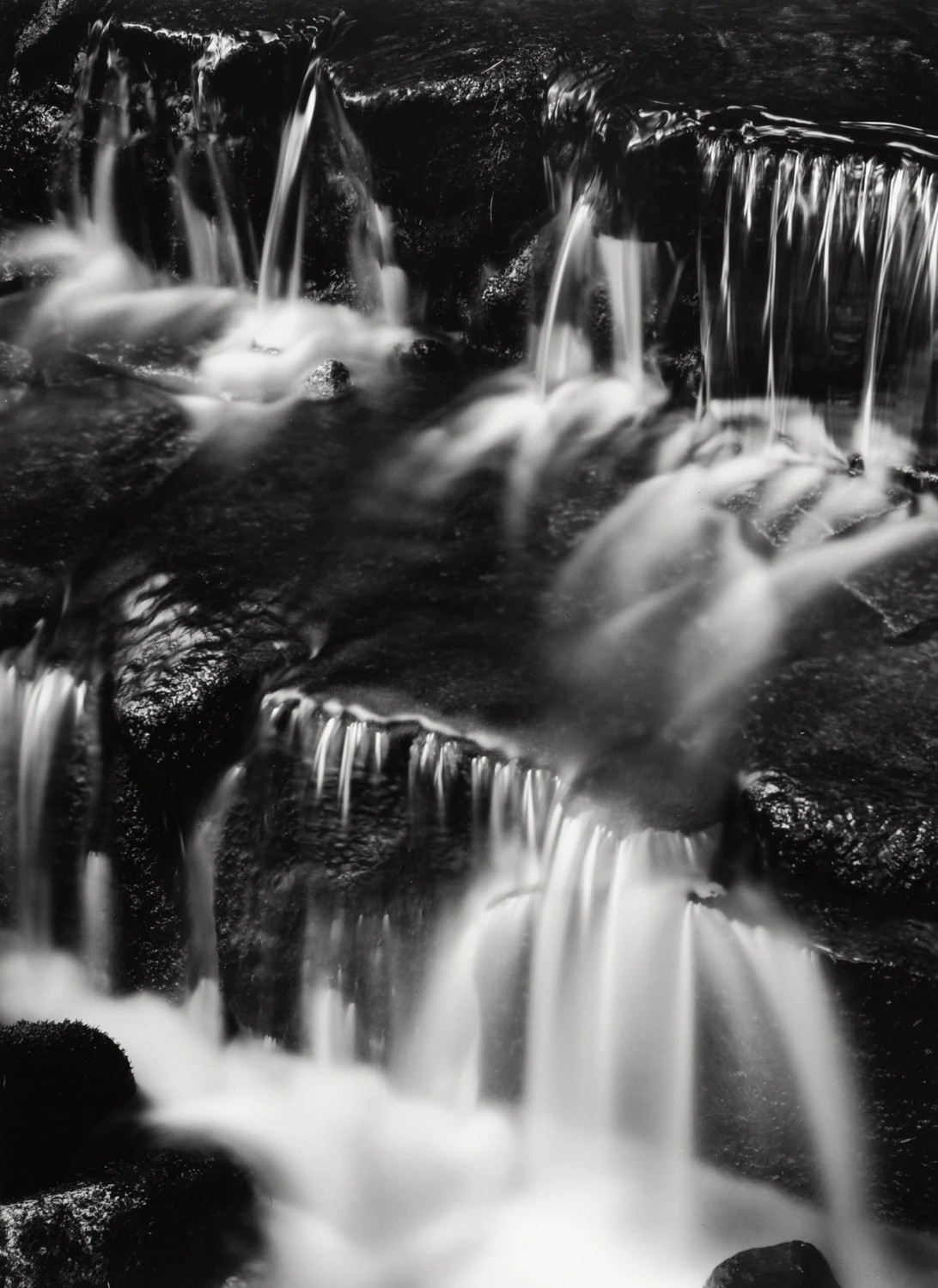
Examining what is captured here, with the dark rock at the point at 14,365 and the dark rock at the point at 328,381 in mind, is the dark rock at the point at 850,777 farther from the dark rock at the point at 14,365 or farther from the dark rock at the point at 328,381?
the dark rock at the point at 14,365

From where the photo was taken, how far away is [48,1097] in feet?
16.6

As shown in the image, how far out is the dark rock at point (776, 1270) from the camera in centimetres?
421

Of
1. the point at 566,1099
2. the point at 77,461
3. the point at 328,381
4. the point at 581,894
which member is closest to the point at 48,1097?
the point at 566,1099

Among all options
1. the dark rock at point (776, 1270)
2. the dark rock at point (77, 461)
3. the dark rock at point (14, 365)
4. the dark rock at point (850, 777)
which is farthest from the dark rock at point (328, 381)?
the dark rock at point (776, 1270)

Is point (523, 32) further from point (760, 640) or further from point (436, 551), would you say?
point (760, 640)

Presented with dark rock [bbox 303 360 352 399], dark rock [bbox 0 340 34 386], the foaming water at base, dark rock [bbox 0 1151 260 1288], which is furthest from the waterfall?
dark rock [bbox 0 1151 260 1288]

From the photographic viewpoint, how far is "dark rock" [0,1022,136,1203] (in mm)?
4961

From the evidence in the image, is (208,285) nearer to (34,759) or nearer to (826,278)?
(826,278)

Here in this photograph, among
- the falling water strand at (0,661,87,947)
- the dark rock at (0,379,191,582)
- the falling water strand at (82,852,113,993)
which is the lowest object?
the falling water strand at (82,852,113,993)

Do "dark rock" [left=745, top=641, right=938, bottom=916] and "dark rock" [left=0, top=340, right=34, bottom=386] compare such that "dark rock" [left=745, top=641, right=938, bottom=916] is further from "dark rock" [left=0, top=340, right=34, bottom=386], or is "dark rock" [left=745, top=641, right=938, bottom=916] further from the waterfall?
"dark rock" [left=0, top=340, right=34, bottom=386]

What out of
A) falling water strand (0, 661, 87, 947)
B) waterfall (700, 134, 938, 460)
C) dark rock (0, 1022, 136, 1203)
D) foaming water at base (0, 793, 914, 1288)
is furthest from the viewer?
waterfall (700, 134, 938, 460)

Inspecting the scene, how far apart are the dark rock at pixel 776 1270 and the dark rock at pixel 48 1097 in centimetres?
224

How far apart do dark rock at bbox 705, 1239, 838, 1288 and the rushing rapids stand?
395 millimetres

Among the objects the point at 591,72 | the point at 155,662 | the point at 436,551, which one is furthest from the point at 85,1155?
the point at 591,72
